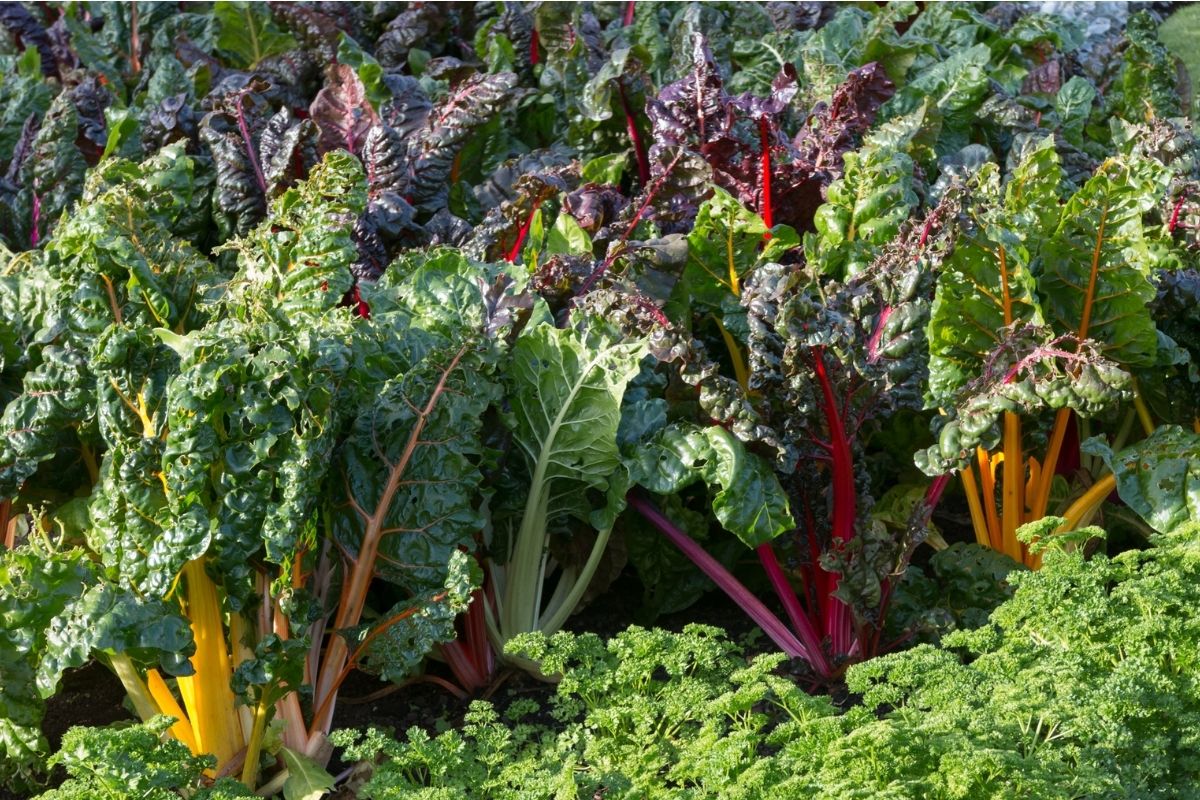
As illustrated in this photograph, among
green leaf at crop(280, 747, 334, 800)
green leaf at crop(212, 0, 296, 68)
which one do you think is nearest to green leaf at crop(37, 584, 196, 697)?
green leaf at crop(280, 747, 334, 800)

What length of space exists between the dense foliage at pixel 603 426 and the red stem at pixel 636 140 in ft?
0.04

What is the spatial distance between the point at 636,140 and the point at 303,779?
2.43 meters

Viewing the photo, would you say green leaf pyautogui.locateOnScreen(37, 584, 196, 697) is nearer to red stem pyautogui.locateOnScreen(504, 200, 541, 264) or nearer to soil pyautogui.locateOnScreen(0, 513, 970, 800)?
soil pyautogui.locateOnScreen(0, 513, 970, 800)

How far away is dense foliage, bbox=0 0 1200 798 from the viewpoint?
2549mm

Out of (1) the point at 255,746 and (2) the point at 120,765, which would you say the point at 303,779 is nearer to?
(1) the point at 255,746

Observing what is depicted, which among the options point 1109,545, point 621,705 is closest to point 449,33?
point 1109,545

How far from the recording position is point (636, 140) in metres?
4.44

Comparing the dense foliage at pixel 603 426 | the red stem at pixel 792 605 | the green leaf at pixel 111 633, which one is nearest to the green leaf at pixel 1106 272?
the dense foliage at pixel 603 426

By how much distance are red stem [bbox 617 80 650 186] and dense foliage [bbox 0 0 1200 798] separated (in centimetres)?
1

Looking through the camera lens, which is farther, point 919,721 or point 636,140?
point 636,140

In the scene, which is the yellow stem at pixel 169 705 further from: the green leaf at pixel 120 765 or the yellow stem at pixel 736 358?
the yellow stem at pixel 736 358

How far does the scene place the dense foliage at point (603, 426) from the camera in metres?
2.55

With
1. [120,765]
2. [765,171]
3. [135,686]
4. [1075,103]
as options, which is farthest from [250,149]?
[1075,103]

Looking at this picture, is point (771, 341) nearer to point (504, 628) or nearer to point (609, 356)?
point (609, 356)
